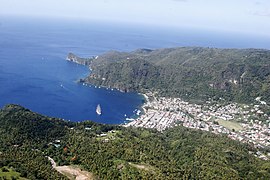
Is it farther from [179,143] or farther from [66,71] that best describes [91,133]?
[66,71]

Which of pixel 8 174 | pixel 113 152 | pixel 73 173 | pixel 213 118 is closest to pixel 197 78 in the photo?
pixel 213 118

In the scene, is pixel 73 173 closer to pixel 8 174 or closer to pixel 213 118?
pixel 8 174

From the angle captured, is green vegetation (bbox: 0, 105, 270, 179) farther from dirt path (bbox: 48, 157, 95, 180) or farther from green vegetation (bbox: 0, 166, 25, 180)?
dirt path (bbox: 48, 157, 95, 180)

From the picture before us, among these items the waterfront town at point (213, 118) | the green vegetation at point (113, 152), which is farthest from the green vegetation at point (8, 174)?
the waterfront town at point (213, 118)

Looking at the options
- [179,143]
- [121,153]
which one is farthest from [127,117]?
[121,153]

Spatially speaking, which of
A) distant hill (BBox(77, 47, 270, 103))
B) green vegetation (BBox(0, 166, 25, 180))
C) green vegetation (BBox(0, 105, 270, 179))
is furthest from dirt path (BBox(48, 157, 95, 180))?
distant hill (BBox(77, 47, 270, 103))

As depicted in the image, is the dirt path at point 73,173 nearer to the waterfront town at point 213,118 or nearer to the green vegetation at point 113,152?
the green vegetation at point 113,152
